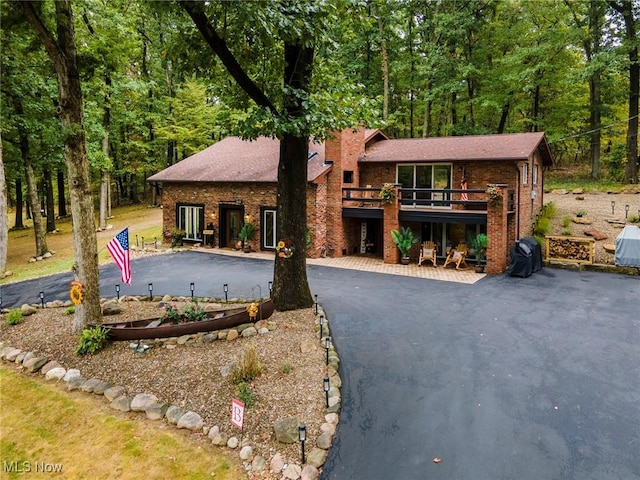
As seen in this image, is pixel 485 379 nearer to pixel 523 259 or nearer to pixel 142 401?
pixel 142 401

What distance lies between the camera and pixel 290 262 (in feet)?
28.6

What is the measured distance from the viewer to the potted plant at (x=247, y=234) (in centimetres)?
1675

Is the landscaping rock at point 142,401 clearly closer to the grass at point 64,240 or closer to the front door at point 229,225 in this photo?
the grass at point 64,240

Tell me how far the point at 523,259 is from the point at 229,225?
39.5ft

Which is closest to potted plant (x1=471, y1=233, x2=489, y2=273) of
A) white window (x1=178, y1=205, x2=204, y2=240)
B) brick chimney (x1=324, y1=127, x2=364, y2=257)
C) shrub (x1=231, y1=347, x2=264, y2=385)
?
brick chimney (x1=324, y1=127, x2=364, y2=257)

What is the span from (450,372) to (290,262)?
13.3 ft

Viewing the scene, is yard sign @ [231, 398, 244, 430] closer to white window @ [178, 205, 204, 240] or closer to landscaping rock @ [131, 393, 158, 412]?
landscaping rock @ [131, 393, 158, 412]

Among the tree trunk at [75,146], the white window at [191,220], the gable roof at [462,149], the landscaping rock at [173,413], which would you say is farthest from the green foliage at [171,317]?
the white window at [191,220]

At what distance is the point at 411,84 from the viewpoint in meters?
26.1

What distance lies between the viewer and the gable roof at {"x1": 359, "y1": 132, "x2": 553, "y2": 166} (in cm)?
1401

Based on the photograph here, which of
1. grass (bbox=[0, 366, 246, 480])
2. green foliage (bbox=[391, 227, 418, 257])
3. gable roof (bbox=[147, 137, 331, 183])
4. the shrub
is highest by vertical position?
gable roof (bbox=[147, 137, 331, 183])

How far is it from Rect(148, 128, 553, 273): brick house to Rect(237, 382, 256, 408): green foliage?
9711 mm

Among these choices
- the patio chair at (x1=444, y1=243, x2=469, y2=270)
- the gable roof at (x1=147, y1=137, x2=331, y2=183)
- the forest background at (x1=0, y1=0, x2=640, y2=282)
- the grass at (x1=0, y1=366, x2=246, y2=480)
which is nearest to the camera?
the grass at (x1=0, y1=366, x2=246, y2=480)

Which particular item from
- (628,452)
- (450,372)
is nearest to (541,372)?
(450,372)
